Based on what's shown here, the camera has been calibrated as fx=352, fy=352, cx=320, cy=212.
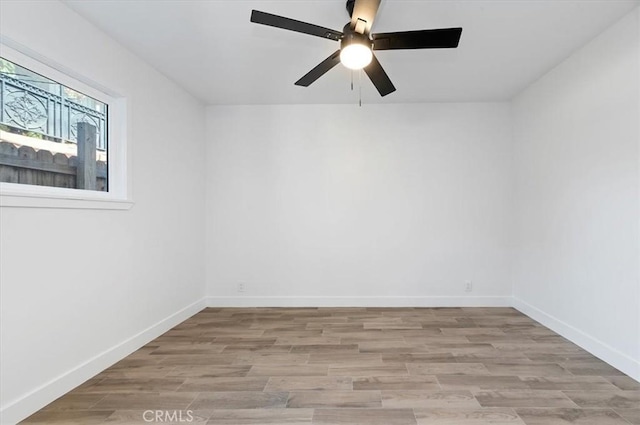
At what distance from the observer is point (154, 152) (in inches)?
132

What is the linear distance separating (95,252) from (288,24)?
208 centimetres

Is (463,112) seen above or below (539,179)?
above

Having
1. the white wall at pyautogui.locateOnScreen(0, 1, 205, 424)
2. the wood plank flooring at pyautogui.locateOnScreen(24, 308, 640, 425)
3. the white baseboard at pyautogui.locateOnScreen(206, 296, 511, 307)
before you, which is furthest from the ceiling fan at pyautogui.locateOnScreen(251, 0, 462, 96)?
the white baseboard at pyautogui.locateOnScreen(206, 296, 511, 307)

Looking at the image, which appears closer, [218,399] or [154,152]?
[218,399]

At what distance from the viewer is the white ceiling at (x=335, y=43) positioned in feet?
7.70

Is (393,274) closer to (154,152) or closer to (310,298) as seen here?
→ (310,298)

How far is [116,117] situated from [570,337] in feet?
14.4

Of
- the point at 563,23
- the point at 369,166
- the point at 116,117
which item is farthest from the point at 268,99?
the point at 563,23

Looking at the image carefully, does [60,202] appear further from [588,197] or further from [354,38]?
[588,197]

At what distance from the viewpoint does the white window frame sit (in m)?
2.01

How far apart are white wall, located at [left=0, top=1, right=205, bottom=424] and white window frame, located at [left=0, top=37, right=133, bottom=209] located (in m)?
0.06

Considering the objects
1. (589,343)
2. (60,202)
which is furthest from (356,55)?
(589,343)

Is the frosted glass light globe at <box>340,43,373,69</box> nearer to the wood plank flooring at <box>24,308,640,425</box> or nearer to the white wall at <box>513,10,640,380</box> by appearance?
the white wall at <box>513,10,640,380</box>

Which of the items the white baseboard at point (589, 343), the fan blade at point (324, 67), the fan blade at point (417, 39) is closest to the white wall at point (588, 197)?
the white baseboard at point (589, 343)
